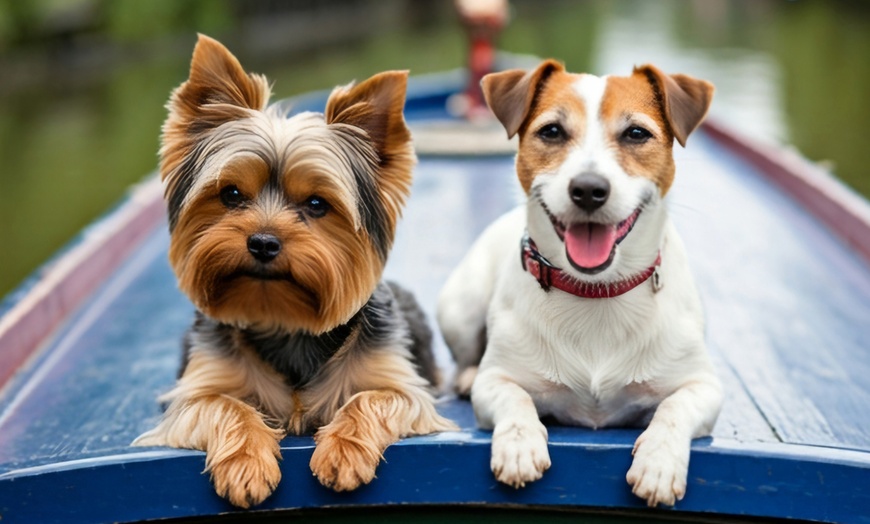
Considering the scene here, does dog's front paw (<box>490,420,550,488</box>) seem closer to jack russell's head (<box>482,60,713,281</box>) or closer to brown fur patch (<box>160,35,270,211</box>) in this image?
jack russell's head (<box>482,60,713,281</box>)

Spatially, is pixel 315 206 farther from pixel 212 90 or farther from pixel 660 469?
pixel 660 469

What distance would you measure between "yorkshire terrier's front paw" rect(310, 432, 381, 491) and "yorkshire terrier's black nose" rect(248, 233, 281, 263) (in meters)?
0.49

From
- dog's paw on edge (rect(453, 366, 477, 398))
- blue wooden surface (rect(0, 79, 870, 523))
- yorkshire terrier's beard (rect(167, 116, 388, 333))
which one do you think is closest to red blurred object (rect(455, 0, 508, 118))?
blue wooden surface (rect(0, 79, 870, 523))

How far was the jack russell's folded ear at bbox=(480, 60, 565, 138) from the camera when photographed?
2.99 metres

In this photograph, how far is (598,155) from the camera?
2783 millimetres

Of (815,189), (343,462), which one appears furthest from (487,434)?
(815,189)

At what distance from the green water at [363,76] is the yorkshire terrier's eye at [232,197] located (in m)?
7.09

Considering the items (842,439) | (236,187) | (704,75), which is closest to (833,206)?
(842,439)

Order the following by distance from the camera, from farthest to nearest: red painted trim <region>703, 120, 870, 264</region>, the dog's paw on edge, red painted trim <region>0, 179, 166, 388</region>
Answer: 1. red painted trim <region>703, 120, 870, 264</region>
2. red painted trim <region>0, 179, 166, 388</region>
3. the dog's paw on edge

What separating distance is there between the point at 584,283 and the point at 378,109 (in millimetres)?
745

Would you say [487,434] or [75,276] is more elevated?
[487,434]

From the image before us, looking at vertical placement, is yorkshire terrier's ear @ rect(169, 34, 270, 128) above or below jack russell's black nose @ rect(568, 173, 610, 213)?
above

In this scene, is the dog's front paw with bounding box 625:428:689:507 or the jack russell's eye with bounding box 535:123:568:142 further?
the jack russell's eye with bounding box 535:123:568:142

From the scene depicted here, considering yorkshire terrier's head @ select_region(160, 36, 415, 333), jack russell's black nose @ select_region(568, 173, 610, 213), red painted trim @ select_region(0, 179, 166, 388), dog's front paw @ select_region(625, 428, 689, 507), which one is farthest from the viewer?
red painted trim @ select_region(0, 179, 166, 388)
